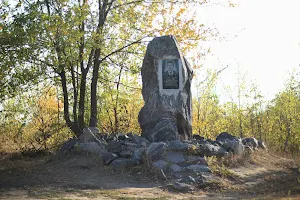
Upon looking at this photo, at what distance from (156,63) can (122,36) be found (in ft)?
13.0

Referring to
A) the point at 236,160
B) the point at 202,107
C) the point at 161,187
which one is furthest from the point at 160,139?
the point at 202,107

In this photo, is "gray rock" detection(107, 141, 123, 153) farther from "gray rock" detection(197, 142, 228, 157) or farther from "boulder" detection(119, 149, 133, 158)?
"gray rock" detection(197, 142, 228, 157)

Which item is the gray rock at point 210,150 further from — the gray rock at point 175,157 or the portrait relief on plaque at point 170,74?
the portrait relief on plaque at point 170,74

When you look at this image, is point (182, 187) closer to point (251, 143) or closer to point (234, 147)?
point (234, 147)

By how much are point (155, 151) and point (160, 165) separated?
471mm

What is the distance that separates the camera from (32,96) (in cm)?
1433

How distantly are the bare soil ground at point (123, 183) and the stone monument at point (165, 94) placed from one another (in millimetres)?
1938

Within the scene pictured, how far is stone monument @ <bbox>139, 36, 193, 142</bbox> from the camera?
11.0 metres

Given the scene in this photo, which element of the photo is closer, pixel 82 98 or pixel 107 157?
pixel 107 157

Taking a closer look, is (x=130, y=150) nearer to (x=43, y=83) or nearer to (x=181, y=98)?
(x=181, y=98)

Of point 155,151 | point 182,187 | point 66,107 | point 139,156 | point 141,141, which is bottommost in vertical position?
point 182,187

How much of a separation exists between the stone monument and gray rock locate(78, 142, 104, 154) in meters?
1.51

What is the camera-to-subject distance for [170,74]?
11.1 meters

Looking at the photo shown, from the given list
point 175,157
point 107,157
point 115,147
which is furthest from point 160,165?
point 115,147
